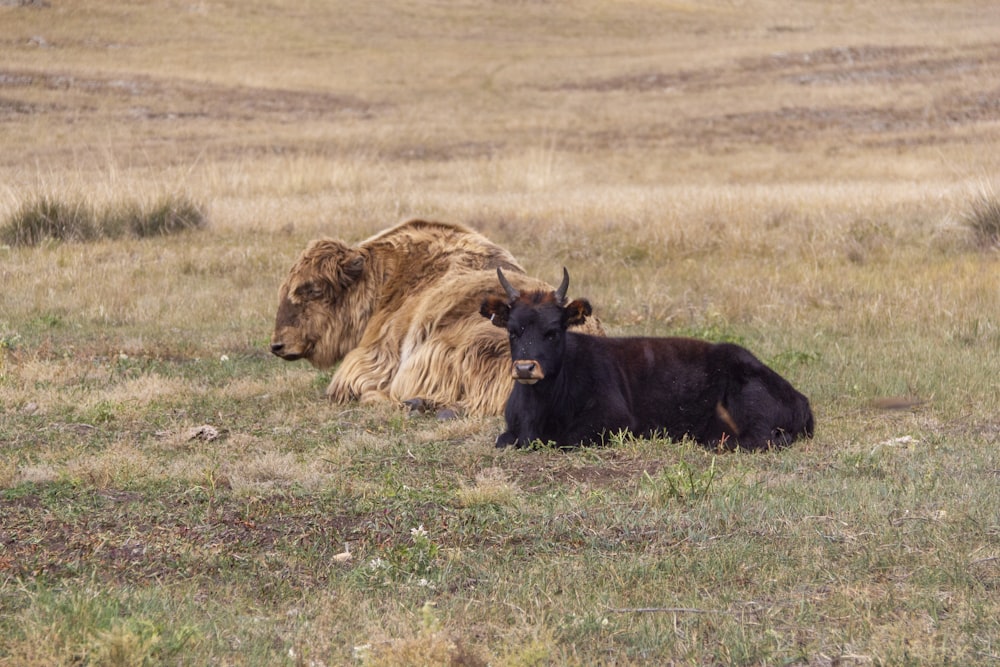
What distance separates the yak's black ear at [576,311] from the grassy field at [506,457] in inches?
32.4

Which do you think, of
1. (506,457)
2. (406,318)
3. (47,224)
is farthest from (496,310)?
(47,224)

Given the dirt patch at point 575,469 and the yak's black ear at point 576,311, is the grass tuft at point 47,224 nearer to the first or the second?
the yak's black ear at point 576,311

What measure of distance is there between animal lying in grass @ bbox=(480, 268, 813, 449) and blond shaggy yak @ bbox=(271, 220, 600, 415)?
105cm

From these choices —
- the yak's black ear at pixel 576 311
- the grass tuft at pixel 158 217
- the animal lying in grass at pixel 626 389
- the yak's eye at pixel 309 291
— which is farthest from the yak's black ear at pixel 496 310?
the grass tuft at pixel 158 217

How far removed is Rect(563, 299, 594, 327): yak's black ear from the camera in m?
7.52

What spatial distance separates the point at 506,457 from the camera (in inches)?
292

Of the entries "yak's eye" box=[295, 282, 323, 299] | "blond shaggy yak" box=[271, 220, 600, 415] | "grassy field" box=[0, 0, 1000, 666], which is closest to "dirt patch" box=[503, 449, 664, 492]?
"grassy field" box=[0, 0, 1000, 666]

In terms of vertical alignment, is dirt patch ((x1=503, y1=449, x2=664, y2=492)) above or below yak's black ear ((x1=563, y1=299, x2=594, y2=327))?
below

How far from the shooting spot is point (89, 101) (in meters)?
45.1

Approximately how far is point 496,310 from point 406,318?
2132 millimetres

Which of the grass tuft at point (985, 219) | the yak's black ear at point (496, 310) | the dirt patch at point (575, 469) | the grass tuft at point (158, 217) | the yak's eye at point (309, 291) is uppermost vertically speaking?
the yak's black ear at point (496, 310)

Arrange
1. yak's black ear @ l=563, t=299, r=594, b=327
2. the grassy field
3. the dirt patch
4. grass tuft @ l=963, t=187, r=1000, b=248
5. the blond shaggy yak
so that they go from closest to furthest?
the grassy field → the dirt patch → yak's black ear @ l=563, t=299, r=594, b=327 → the blond shaggy yak → grass tuft @ l=963, t=187, r=1000, b=248

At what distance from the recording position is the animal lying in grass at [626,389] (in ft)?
24.8

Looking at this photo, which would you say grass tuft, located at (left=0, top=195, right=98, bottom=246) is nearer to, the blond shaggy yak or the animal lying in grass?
the blond shaggy yak
